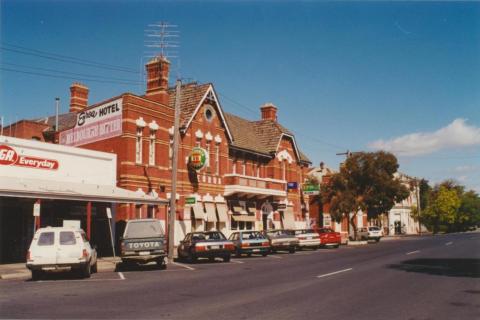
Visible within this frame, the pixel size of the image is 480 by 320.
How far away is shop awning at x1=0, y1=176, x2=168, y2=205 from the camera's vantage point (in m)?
19.6

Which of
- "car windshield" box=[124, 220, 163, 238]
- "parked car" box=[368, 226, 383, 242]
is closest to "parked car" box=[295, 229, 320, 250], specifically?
"car windshield" box=[124, 220, 163, 238]

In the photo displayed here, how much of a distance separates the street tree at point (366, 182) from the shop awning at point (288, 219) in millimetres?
5813

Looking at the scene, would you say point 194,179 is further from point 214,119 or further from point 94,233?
point 94,233

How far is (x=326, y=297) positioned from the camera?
36.8 feet

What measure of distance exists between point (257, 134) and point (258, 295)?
111 feet

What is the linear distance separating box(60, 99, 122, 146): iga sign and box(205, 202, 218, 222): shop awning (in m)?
8.67

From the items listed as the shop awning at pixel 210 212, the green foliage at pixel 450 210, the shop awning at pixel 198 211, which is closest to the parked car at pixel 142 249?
the shop awning at pixel 198 211

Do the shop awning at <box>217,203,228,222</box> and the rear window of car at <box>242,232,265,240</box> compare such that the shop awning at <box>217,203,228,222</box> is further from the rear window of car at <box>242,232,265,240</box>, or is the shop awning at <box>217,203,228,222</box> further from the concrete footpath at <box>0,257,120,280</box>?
the concrete footpath at <box>0,257,120,280</box>

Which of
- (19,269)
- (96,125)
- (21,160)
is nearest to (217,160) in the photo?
(96,125)

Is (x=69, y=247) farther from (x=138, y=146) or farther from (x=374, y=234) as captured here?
(x=374, y=234)

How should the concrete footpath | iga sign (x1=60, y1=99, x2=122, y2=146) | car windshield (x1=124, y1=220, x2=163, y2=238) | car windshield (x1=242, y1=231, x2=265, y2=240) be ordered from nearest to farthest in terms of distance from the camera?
the concrete footpath, car windshield (x1=124, y1=220, x2=163, y2=238), car windshield (x1=242, y1=231, x2=265, y2=240), iga sign (x1=60, y1=99, x2=122, y2=146)

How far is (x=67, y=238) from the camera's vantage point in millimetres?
16312

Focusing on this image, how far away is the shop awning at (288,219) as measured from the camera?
1704 inches

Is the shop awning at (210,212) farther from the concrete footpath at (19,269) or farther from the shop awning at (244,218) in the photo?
the concrete footpath at (19,269)
